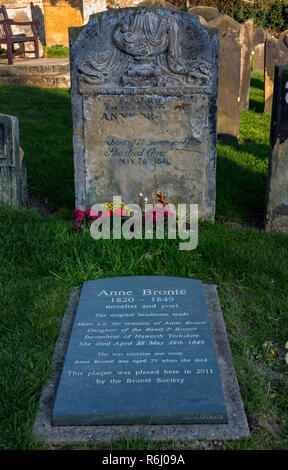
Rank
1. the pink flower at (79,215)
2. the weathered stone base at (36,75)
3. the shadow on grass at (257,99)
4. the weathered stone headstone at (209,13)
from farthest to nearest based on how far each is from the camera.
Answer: the weathered stone base at (36,75), the shadow on grass at (257,99), the weathered stone headstone at (209,13), the pink flower at (79,215)

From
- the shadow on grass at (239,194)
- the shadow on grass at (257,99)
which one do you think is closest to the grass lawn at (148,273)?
the shadow on grass at (239,194)

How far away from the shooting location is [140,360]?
2.56 m

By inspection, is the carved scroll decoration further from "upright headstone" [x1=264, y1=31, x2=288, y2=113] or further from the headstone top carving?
"upright headstone" [x1=264, y1=31, x2=288, y2=113]

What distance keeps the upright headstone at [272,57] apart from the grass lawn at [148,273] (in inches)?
153

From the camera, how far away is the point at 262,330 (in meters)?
3.01

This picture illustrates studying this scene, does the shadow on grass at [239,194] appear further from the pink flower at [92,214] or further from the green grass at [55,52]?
the green grass at [55,52]

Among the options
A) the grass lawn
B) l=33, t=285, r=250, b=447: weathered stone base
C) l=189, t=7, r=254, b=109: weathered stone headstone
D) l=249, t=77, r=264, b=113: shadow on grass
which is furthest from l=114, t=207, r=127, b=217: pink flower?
l=249, t=77, r=264, b=113: shadow on grass

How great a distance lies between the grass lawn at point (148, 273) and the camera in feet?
7.84

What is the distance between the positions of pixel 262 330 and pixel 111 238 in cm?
144

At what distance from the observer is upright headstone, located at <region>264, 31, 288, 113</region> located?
28.0 feet

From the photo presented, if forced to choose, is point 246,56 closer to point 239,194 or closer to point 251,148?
point 251,148
